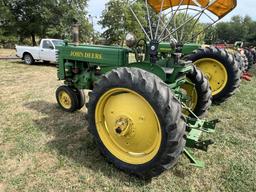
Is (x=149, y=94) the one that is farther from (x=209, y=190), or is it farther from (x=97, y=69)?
(x=97, y=69)

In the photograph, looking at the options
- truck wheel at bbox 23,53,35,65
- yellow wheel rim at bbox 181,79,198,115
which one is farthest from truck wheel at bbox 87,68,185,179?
truck wheel at bbox 23,53,35,65

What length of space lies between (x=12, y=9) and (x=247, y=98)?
92.2 feet

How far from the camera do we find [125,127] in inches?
116

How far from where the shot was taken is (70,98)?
4840mm

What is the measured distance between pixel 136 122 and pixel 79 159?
0.99 metres

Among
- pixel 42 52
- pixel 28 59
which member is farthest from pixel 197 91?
pixel 28 59

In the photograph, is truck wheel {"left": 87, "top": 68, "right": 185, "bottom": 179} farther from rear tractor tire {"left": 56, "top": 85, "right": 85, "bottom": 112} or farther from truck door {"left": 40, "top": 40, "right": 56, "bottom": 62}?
truck door {"left": 40, "top": 40, "right": 56, "bottom": 62}

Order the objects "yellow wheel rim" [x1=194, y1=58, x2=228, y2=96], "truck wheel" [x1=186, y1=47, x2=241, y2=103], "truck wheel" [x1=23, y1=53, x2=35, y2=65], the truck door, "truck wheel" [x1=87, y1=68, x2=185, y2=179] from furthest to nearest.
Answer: "truck wheel" [x1=23, y1=53, x2=35, y2=65], the truck door, "yellow wheel rim" [x1=194, y1=58, x2=228, y2=96], "truck wheel" [x1=186, y1=47, x2=241, y2=103], "truck wheel" [x1=87, y1=68, x2=185, y2=179]

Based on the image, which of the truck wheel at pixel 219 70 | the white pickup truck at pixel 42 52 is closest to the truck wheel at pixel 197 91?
the truck wheel at pixel 219 70

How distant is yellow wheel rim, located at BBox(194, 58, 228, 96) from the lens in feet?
19.5

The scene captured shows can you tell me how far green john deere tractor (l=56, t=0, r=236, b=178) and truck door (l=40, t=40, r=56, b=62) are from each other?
7.72 meters

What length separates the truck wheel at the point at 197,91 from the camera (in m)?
4.07

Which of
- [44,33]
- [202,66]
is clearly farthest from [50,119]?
[44,33]

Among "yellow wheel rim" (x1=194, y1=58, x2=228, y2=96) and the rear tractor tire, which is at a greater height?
"yellow wheel rim" (x1=194, y1=58, x2=228, y2=96)
